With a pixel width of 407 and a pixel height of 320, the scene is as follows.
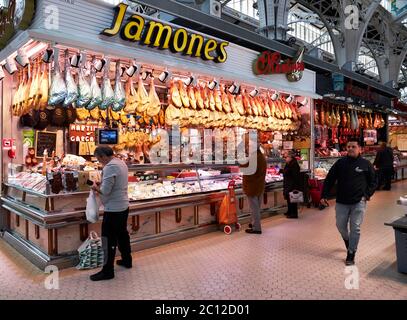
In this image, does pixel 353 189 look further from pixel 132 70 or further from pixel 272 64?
pixel 272 64

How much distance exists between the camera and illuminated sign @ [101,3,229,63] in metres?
5.51

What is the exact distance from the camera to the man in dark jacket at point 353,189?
4656 mm

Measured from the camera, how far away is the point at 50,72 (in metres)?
5.34

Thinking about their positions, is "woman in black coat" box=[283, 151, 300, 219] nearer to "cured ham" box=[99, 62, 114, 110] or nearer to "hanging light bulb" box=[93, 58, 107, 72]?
"cured ham" box=[99, 62, 114, 110]

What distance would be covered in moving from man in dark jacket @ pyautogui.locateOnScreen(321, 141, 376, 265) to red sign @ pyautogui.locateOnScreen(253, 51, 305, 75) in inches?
155

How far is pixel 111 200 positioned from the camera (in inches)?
169

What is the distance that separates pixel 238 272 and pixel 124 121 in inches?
147

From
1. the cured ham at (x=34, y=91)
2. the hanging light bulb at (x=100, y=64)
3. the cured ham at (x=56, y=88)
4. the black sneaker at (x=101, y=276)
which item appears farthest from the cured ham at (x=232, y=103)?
the black sneaker at (x=101, y=276)

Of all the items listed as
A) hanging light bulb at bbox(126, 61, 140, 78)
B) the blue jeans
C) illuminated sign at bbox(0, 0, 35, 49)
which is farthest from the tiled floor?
illuminated sign at bbox(0, 0, 35, 49)

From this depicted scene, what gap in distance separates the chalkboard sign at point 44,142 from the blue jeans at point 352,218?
5.08 m

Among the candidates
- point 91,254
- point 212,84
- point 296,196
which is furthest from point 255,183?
point 91,254

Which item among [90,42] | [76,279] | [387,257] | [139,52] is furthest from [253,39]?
[76,279]

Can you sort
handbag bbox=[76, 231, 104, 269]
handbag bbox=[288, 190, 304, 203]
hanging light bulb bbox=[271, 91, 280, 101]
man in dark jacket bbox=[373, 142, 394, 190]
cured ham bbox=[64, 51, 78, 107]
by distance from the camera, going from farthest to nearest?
man in dark jacket bbox=[373, 142, 394, 190] < hanging light bulb bbox=[271, 91, 280, 101] < handbag bbox=[288, 190, 304, 203] < cured ham bbox=[64, 51, 78, 107] < handbag bbox=[76, 231, 104, 269]

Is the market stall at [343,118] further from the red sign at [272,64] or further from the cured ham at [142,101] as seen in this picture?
the cured ham at [142,101]
